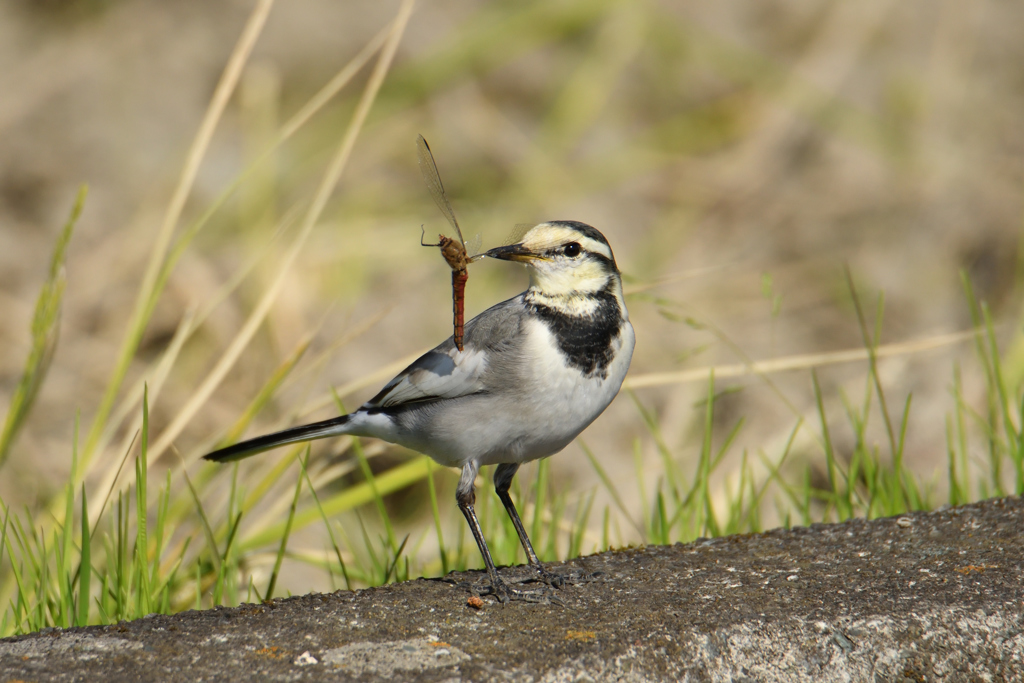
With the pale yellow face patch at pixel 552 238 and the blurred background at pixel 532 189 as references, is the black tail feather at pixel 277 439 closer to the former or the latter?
the pale yellow face patch at pixel 552 238

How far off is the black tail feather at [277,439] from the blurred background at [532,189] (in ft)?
9.25

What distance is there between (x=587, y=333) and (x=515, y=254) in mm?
333

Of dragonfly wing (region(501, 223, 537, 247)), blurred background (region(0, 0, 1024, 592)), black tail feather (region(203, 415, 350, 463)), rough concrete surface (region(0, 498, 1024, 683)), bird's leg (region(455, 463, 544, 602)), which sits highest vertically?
blurred background (region(0, 0, 1024, 592))

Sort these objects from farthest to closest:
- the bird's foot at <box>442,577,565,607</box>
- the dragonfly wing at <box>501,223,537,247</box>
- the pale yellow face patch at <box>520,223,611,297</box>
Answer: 1. the dragonfly wing at <box>501,223,537,247</box>
2. the pale yellow face patch at <box>520,223,611,297</box>
3. the bird's foot at <box>442,577,565,607</box>

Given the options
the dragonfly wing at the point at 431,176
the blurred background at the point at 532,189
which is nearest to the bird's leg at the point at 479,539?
the dragonfly wing at the point at 431,176

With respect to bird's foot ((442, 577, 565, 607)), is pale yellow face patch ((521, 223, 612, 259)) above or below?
above

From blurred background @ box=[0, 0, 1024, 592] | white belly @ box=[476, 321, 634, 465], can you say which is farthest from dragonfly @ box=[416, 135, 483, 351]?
blurred background @ box=[0, 0, 1024, 592]

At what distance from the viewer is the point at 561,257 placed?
316 cm

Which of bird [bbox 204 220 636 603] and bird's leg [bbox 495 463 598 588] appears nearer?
bird's leg [bbox 495 463 598 588]

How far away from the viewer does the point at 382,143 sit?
24.4 feet

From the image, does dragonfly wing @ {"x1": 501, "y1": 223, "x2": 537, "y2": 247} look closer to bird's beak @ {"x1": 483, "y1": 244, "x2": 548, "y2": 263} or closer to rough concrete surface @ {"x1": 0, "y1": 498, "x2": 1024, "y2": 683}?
bird's beak @ {"x1": 483, "y1": 244, "x2": 548, "y2": 263}

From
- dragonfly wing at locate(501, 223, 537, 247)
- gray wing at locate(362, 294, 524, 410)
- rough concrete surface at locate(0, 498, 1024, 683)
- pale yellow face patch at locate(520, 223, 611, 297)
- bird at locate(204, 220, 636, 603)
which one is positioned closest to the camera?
rough concrete surface at locate(0, 498, 1024, 683)

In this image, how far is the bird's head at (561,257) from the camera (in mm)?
3150

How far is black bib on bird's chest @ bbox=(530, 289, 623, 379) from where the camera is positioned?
298 centimetres
